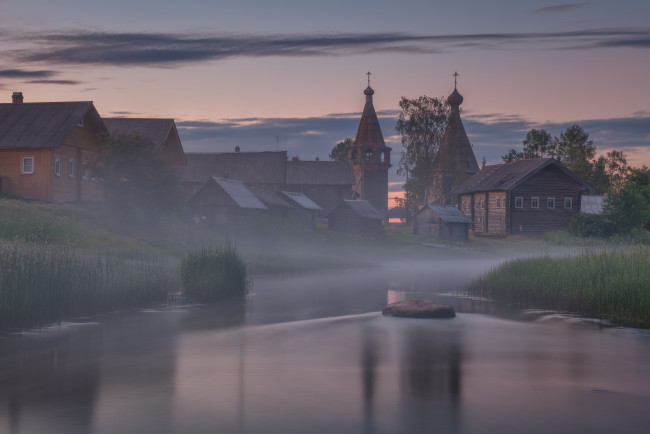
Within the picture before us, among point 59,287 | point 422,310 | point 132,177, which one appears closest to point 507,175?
point 132,177

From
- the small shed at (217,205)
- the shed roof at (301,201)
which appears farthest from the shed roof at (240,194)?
the shed roof at (301,201)

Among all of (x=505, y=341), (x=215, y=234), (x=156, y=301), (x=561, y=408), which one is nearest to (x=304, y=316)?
(x=156, y=301)

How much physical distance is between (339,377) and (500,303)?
1307 cm

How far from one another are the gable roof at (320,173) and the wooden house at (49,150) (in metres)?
44.2

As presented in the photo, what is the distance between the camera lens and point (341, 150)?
373 ft

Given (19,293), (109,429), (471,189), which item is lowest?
(109,429)

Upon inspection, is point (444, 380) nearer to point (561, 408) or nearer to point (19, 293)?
point (561, 408)

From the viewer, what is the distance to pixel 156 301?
22.9 meters

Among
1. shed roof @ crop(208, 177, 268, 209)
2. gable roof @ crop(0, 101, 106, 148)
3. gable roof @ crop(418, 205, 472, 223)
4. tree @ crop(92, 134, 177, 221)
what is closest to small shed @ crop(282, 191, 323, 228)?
shed roof @ crop(208, 177, 268, 209)

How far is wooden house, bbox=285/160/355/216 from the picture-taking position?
92.9m

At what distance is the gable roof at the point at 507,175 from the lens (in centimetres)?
6525

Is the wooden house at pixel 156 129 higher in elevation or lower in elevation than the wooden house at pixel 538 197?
higher

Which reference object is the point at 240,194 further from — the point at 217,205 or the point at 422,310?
the point at 422,310

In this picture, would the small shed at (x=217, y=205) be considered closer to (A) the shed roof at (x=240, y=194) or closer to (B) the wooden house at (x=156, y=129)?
(A) the shed roof at (x=240, y=194)
